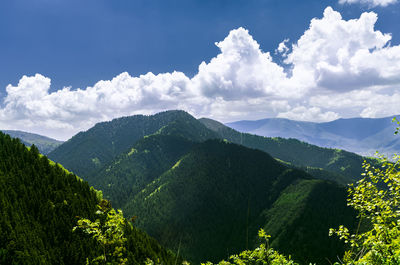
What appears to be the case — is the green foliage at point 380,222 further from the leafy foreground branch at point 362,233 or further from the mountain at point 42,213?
the mountain at point 42,213

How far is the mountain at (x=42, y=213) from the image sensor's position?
76.8 metres

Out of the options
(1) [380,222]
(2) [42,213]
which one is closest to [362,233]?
(1) [380,222]

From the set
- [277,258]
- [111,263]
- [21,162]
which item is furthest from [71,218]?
[277,258]

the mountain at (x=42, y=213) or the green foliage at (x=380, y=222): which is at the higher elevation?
the green foliage at (x=380, y=222)

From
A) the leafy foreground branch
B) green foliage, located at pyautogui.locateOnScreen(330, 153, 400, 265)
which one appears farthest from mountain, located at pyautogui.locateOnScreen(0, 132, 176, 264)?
green foliage, located at pyautogui.locateOnScreen(330, 153, 400, 265)

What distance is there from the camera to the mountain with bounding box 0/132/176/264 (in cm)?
7675

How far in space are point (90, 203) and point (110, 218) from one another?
127958mm

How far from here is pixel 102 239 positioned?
531 inches

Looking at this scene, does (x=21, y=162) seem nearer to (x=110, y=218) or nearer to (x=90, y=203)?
(x=90, y=203)

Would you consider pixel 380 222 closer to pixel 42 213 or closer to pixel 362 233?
pixel 362 233

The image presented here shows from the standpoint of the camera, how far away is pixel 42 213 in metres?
105

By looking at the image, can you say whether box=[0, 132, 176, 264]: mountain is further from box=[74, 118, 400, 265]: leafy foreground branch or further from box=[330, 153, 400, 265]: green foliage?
box=[330, 153, 400, 265]: green foliage

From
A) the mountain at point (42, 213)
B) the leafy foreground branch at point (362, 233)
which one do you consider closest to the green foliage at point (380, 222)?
Answer: the leafy foreground branch at point (362, 233)

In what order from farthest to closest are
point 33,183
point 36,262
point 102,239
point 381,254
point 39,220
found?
point 33,183 < point 39,220 < point 36,262 < point 102,239 < point 381,254
